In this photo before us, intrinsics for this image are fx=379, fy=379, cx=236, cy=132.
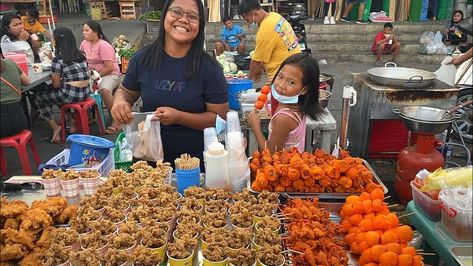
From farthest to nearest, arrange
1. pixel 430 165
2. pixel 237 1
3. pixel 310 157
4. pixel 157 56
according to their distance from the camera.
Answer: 1. pixel 237 1
2. pixel 430 165
3. pixel 157 56
4. pixel 310 157

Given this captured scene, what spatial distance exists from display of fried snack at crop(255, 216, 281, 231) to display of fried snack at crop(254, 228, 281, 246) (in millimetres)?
38

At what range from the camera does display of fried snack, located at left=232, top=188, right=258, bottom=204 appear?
2.08 metres

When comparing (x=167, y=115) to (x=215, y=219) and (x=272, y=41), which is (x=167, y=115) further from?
(x=272, y=41)

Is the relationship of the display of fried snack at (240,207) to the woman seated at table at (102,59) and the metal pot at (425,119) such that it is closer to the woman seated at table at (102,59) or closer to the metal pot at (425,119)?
the metal pot at (425,119)

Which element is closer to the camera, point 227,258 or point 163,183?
point 227,258

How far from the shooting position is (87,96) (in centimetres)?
615

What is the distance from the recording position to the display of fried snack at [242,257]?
63.2 inches

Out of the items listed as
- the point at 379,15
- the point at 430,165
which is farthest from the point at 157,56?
the point at 379,15

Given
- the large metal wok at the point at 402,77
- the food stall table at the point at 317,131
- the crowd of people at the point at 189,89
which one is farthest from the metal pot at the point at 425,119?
the crowd of people at the point at 189,89

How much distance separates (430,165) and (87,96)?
505 centimetres

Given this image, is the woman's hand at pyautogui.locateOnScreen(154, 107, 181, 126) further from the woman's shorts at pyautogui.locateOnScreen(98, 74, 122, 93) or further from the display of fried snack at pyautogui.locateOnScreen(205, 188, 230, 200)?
the woman's shorts at pyautogui.locateOnScreen(98, 74, 122, 93)

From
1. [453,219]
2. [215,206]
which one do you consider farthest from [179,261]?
[453,219]

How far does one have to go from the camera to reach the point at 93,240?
Answer: 1.72 metres

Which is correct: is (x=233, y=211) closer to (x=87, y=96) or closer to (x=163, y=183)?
(x=163, y=183)
